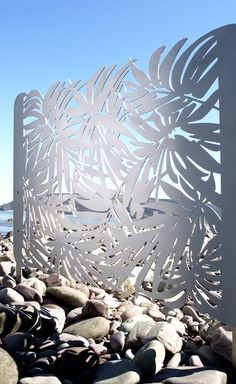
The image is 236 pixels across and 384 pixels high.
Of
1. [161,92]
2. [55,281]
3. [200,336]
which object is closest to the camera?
[161,92]

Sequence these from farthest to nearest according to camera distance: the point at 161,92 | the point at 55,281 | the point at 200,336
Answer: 1. the point at 55,281
2. the point at 200,336
3. the point at 161,92

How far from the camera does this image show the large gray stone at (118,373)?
2.51 meters

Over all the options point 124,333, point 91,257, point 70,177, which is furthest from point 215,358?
point 70,177

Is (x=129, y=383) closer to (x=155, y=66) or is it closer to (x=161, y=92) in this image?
(x=161, y=92)

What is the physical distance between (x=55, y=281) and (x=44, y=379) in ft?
6.43

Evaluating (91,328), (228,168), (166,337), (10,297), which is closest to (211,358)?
(166,337)

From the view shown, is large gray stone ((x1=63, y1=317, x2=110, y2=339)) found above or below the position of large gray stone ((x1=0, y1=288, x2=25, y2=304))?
below

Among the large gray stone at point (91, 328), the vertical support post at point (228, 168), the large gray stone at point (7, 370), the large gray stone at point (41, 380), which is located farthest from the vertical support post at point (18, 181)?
the vertical support post at point (228, 168)

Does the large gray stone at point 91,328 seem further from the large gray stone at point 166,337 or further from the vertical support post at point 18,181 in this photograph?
the vertical support post at point 18,181

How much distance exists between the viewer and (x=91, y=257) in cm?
364

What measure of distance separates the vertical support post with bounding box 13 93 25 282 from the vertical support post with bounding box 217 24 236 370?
2.57 m

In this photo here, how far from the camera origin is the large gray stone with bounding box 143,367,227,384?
2.45m

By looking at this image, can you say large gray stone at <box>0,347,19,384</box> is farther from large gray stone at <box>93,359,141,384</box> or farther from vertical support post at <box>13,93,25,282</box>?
vertical support post at <box>13,93,25,282</box>

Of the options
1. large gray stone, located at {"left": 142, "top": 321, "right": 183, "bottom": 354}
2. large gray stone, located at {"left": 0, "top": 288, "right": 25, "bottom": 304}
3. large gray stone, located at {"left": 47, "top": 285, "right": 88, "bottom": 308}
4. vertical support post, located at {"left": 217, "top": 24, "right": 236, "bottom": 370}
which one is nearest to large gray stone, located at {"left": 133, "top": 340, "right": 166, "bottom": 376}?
large gray stone, located at {"left": 142, "top": 321, "right": 183, "bottom": 354}
